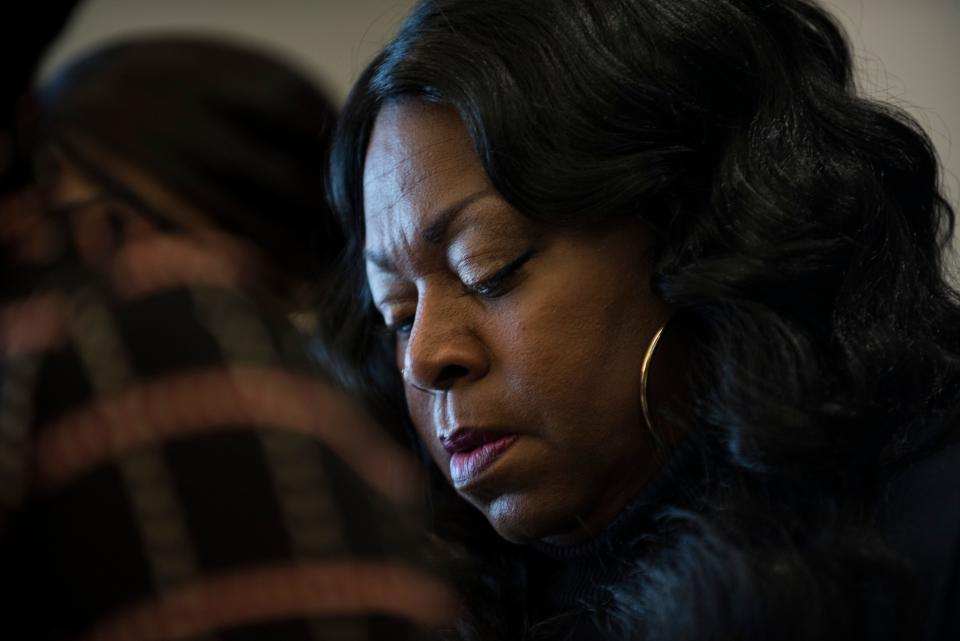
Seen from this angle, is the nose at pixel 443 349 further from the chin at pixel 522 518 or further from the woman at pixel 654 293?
the chin at pixel 522 518

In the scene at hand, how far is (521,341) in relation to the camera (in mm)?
1306

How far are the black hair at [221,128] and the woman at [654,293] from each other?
5.5 inches

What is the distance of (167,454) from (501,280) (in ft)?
1.95

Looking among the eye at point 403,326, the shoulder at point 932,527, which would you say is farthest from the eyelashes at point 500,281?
the shoulder at point 932,527

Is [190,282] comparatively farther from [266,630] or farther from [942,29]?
[942,29]

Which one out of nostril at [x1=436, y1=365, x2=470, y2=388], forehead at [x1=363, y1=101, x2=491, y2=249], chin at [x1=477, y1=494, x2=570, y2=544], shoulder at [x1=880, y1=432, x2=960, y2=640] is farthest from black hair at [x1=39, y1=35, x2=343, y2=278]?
shoulder at [x1=880, y1=432, x2=960, y2=640]

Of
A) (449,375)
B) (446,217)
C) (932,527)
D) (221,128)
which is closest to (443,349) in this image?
(449,375)

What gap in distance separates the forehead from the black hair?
0.34ft

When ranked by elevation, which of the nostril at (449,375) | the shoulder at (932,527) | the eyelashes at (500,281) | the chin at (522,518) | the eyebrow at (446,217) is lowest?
the chin at (522,518)

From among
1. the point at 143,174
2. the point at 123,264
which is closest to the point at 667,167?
the point at 143,174

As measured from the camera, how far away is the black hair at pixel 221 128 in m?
1.22

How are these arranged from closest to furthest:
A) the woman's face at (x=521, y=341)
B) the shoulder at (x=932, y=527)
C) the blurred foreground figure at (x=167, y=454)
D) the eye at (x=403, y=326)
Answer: the blurred foreground figure at (x=167, y=454) → the shoulder at (x=932, y=527) → the woman's face at (x=521, y=341) → the eye at (x=403, y=326)

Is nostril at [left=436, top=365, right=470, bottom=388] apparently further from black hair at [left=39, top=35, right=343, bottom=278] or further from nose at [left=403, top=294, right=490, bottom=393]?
black hair at [left=39, top=35, right=343, bottom=278]

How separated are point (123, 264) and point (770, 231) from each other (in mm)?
702
